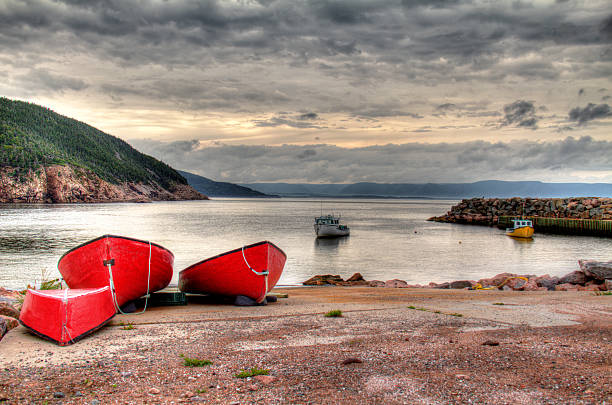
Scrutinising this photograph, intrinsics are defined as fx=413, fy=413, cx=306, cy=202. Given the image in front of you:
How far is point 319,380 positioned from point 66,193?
6671 inches

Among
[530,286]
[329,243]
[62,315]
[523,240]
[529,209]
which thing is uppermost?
[529,209]

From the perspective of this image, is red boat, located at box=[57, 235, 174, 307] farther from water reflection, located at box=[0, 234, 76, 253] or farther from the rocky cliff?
the rocky cliff

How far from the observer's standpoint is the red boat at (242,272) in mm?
12008

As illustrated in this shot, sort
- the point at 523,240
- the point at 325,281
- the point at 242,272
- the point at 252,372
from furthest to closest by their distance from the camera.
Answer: the point at 523,240
the point at 325,281
the point at 242,272
the point at 252,372

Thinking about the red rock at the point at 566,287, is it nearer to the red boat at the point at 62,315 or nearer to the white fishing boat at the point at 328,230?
the red boat at the point at 62,315

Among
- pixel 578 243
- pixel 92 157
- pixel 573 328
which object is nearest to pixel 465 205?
pixel 578 243

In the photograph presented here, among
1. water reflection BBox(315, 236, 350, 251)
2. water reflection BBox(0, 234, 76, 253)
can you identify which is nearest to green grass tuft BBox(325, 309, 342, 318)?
water reflection BBox(315, 236, 350, 251)

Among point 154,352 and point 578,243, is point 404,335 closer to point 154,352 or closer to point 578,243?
point 154,352

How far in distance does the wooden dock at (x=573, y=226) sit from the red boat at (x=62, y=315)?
227ft

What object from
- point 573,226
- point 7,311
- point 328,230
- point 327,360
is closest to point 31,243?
point 328,230

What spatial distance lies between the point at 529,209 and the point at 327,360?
90.5 meters

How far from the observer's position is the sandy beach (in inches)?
201

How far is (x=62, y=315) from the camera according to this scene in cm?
748

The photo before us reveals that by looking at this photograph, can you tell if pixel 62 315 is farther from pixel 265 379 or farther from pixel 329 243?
pixel 329 243
